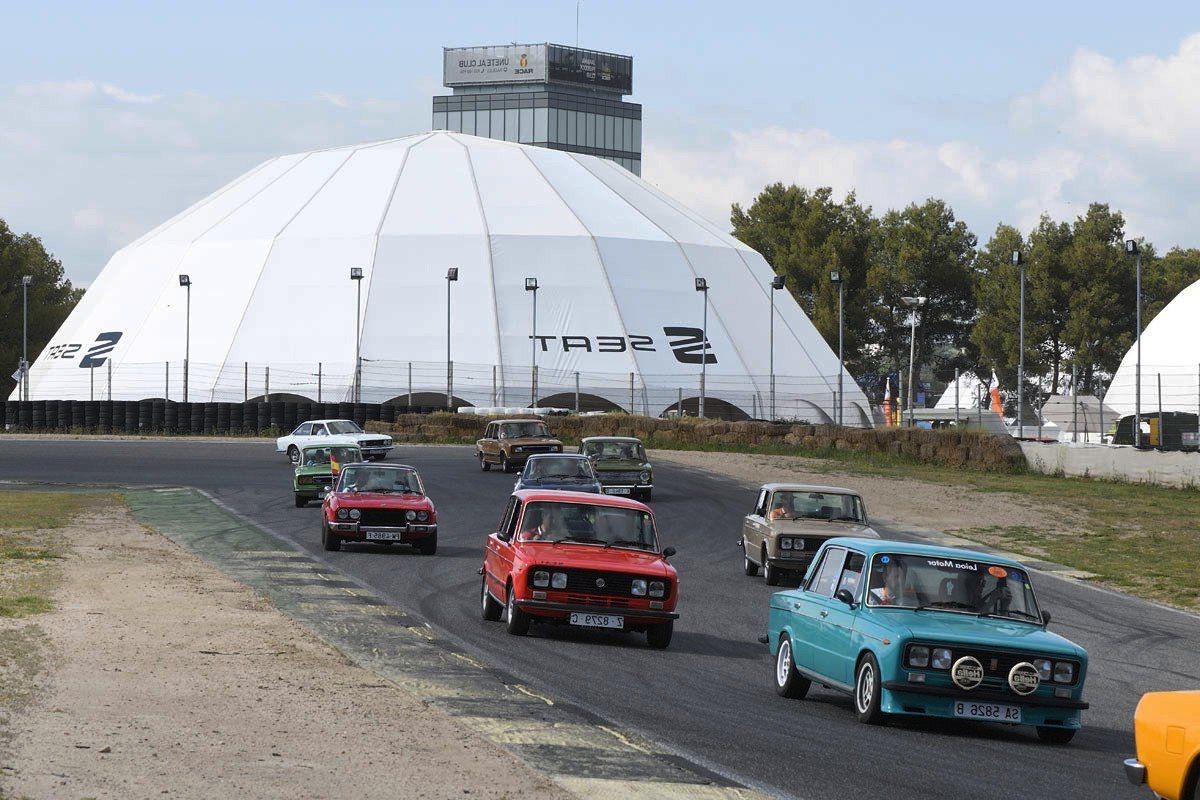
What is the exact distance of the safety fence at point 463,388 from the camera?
261 ft

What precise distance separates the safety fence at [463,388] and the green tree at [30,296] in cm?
2851

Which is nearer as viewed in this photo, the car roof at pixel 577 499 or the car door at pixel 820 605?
the car door at pixel 820 605

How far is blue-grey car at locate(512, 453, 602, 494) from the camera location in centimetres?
3209

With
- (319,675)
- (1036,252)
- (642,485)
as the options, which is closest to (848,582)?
(319,675)

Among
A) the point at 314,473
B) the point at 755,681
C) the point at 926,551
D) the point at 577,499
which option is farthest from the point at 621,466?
the point at 926,551

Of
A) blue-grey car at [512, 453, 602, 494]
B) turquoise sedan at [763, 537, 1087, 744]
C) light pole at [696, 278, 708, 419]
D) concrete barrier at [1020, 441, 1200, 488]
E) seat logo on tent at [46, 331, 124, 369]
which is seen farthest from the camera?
seat logo on tent at [46, 331, 124, 369]

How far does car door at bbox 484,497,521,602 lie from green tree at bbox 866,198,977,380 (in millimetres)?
110031

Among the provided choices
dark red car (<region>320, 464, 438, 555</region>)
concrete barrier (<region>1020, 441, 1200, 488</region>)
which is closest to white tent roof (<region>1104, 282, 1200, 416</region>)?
concrete barrier (<region>1020, 441, 1200, 488</region>)

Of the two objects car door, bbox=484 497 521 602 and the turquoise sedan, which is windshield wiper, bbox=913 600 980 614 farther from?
car door, bbox=484 497 521 602

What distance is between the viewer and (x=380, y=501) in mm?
26188

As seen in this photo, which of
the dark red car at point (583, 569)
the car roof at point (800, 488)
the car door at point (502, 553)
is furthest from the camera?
the car roof at point (800, 488)

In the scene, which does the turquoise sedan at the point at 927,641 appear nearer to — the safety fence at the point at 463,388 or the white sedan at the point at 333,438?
the white sedan at the point at 333,438

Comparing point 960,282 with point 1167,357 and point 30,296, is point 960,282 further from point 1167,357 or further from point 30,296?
point 30,296

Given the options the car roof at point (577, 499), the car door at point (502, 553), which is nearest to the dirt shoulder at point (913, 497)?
the car roof at point (577, 499)
